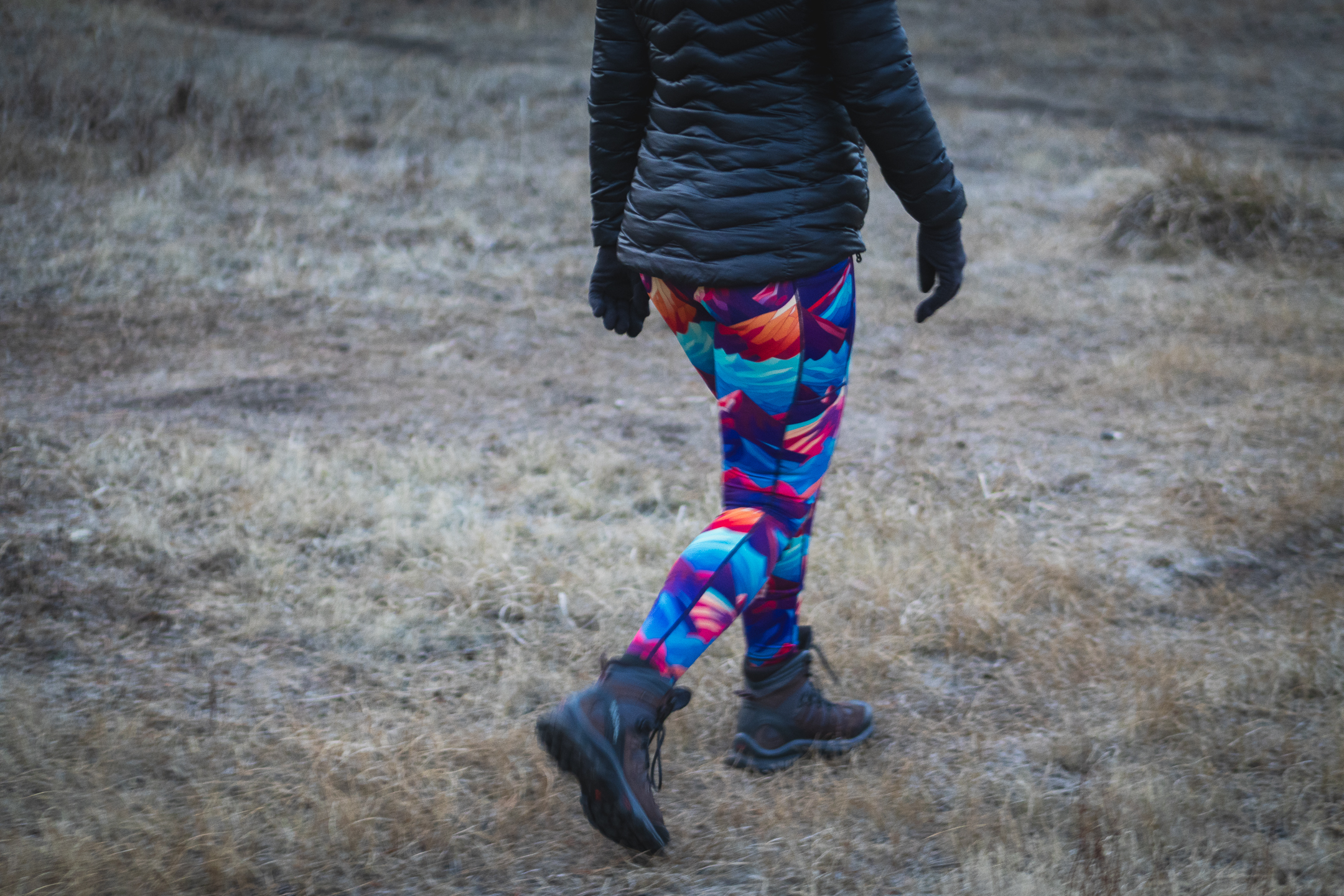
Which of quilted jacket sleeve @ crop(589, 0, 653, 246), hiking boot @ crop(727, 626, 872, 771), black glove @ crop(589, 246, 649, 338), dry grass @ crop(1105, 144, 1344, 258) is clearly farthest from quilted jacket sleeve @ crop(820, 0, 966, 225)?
dry grass @ crop(1105, 144, 1344, 258)

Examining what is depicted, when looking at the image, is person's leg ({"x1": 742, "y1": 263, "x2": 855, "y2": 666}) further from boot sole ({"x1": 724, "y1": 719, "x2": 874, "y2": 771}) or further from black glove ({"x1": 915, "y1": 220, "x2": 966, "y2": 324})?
boot sole ({"x1": 724, "y1": 719, "x2": 874, "y2": 771})

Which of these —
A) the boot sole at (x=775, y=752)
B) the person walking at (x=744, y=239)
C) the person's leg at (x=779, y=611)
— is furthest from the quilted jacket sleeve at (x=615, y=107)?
the boot sole at (x=775, y=752)

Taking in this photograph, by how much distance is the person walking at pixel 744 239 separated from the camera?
5.54ft

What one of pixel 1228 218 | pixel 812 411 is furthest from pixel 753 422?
pixel 1228 218

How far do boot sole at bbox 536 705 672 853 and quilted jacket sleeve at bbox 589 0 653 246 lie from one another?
999 mm

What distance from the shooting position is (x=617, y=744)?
1.69 m

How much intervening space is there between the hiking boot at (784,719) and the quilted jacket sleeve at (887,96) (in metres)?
0.97

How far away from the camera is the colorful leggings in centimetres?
179

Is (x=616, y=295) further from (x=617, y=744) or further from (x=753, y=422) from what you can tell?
(x=617, y=744)

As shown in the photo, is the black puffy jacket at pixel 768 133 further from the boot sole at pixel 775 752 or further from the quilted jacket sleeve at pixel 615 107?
the boot sole at pixel 775 752

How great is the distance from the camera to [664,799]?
2.08 m

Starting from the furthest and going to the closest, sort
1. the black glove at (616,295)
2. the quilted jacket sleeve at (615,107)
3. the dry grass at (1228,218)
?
the dry grass at (1228,218) → the black glove at (616,295) → the quilted jacket sleeve at (615,107)

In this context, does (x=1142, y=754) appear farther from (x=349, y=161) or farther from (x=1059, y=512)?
(x=349, y=161)

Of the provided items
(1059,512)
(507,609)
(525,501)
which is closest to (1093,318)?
(1059,512)
